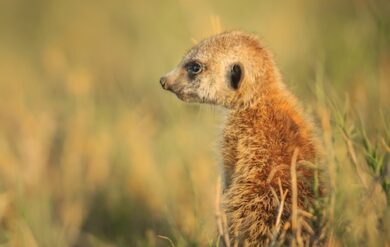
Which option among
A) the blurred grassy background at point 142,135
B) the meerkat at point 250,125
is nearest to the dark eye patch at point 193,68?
the meerkat at point 250,125

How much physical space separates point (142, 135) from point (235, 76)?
65.0 inches

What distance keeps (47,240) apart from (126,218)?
2.52ft

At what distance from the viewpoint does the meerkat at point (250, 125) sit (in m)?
3.37

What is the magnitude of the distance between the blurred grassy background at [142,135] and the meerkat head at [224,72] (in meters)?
0.16

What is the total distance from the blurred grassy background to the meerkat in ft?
0.49

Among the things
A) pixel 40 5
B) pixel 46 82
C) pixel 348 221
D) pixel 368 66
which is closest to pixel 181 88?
pixel 348 221

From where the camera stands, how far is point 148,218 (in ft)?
15.6

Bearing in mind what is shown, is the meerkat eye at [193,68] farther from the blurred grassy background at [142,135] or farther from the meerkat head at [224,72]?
the blurred grassy background at [142,135]

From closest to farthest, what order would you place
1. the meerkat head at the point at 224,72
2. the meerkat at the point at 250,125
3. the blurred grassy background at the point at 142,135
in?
1. the meerkat at the point at 250,125
2. the meerkat head at the point at 224,72
3. the blurred grassy background at the point at 142,135

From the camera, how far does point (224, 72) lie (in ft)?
13.1

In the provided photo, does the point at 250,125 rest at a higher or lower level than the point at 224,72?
lower

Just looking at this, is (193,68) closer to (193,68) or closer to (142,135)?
(193,68)

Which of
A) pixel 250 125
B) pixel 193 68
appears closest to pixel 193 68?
pixel 193 68

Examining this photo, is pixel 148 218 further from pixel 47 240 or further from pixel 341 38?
pixel 341 38
